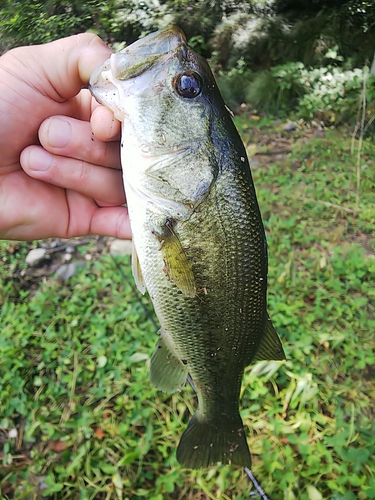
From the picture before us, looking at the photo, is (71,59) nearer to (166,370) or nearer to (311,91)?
(166,370)

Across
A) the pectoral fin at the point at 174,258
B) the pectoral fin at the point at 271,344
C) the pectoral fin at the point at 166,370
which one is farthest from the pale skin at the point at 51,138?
the pectoral fin at the point at 271,344

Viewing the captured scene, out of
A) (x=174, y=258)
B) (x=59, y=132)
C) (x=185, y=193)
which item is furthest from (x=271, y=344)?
(x=59, y=132)

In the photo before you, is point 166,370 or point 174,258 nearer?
point 174,258

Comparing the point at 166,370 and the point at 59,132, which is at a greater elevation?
the point at 59,132

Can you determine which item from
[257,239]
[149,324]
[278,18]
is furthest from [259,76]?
[257,239]

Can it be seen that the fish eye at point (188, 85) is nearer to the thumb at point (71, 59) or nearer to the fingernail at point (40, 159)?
the thumb at point (71, 59)

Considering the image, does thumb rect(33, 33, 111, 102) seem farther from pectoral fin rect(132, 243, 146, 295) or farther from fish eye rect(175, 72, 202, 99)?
pectoral fin rect(132, 243, 146, 295)

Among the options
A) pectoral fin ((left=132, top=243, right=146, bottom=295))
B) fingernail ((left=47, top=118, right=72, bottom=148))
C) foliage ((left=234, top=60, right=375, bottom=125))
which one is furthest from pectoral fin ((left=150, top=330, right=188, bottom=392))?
foliage ((left=234, top=60, right=375, bottom=125))
